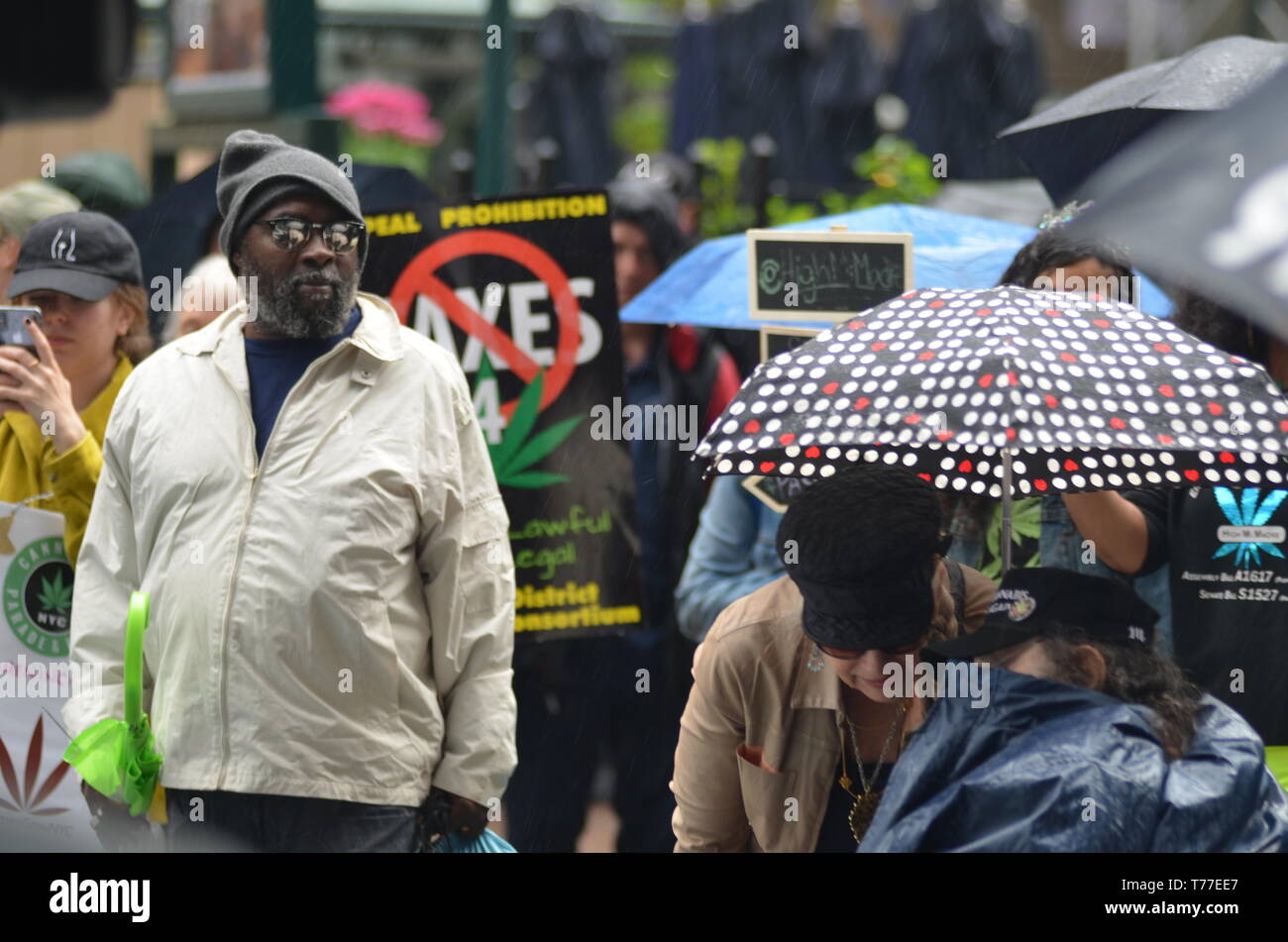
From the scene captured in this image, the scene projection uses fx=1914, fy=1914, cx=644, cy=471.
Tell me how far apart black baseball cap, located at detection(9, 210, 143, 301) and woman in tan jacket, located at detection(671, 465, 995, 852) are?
7.48 feet

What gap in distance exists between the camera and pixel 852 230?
6.26 m

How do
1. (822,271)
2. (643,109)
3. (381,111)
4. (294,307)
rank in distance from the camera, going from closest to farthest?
1. (294,307)
2. (822,271)
3. (381,111)
4. (643,109)

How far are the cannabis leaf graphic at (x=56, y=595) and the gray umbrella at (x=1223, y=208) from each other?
11.8 ft

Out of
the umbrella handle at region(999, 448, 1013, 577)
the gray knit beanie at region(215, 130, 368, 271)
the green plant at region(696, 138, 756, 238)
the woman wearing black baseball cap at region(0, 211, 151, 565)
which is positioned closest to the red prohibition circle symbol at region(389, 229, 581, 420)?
the woman wearing black baseball cap at region(0, 211, 151, 565)

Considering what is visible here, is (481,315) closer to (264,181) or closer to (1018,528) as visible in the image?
(264,181)

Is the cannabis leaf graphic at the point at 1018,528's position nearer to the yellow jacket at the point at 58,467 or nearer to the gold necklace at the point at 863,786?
the gold necklace at the point at 863,786

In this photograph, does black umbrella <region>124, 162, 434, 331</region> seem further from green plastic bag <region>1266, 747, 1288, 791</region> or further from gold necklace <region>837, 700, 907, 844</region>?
green plastic bag <region>1266, 747, 1288, 791</region>

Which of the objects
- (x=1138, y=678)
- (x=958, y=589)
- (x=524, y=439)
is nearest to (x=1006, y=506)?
(x=958, y=589)

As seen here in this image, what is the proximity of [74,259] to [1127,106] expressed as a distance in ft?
9.65

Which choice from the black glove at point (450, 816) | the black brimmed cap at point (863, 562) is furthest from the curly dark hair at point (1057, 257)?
the black glove at point (450, 816)

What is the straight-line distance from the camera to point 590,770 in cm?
621

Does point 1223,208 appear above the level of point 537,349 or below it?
above
